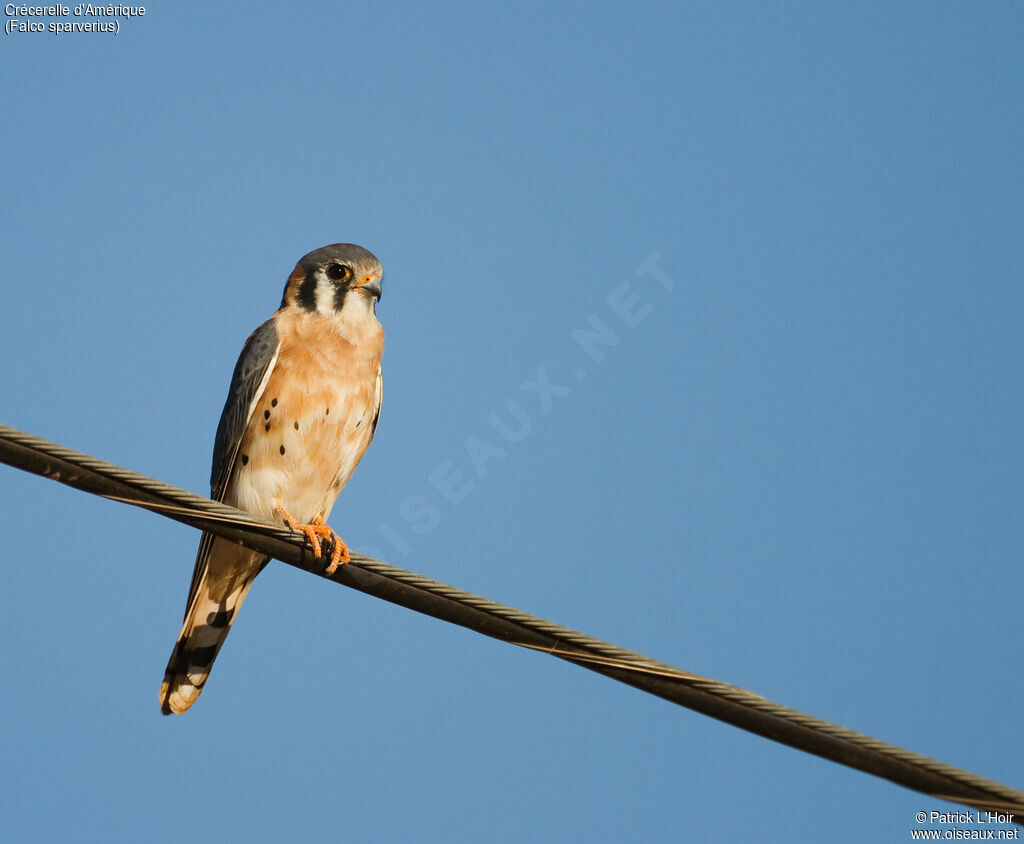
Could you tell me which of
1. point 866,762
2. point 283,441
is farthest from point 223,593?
point 866,762

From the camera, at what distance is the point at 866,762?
8.37 ft

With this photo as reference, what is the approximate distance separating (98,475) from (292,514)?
85.0 inches

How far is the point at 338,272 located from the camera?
16.1ft

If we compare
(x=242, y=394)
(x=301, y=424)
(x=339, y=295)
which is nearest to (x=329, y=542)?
(x=301, y=424)

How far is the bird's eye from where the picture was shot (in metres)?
4.90

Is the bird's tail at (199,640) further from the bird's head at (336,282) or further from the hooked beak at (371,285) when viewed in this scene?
the hooked beak at (371,285)

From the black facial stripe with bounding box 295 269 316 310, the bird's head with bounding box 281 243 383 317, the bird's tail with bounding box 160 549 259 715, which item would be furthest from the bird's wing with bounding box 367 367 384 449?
the bird's tail with bounding box 160 549 259 715

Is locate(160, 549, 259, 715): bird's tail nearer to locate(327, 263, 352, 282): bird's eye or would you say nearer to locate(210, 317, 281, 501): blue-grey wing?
locate(210, 317, 281, 501): blue-grey wing

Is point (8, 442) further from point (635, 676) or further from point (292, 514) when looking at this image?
point (292, 514)

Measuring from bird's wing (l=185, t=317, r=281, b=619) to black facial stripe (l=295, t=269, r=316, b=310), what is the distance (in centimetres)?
19

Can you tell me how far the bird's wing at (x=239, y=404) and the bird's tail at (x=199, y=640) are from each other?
85 millimetres

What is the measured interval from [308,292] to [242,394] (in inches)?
23.1

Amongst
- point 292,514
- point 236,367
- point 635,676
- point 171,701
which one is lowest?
point 171,701

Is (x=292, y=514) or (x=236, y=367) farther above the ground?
(x=236, y=367)
